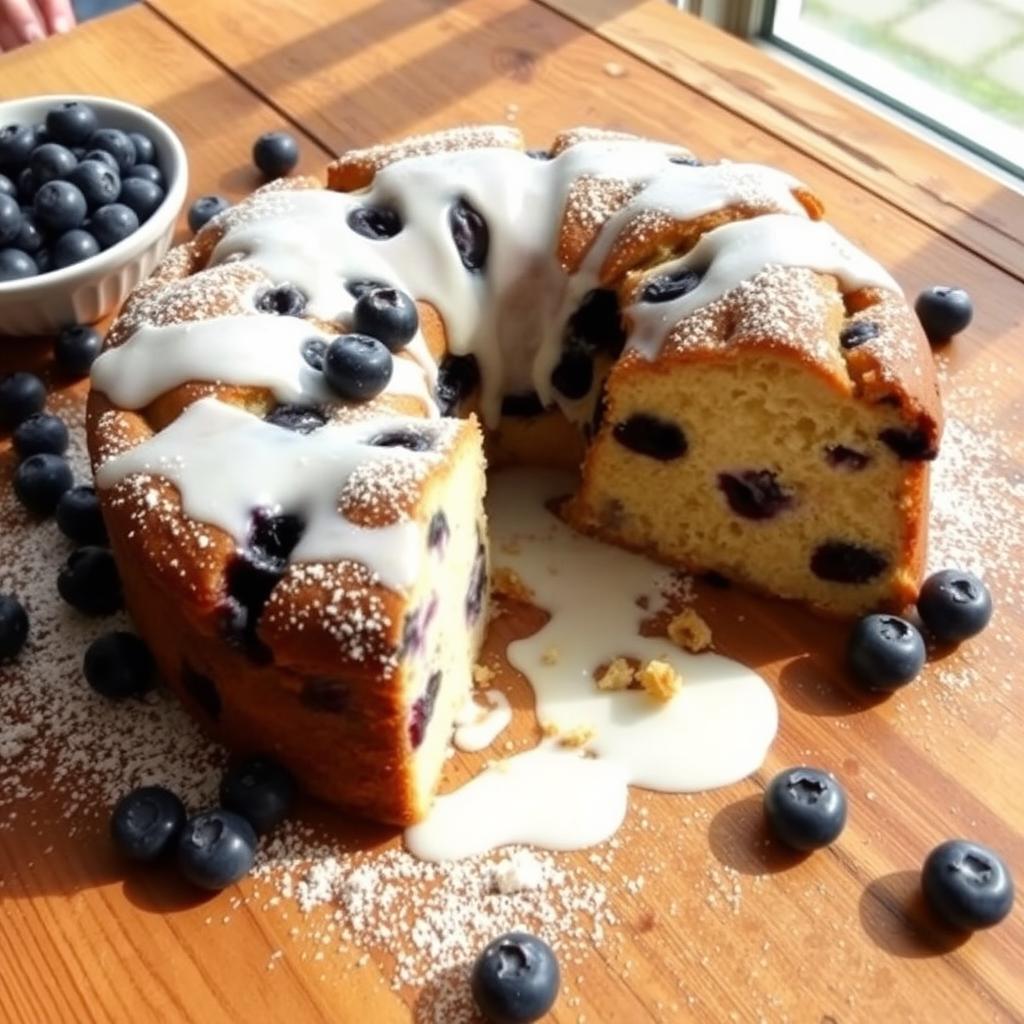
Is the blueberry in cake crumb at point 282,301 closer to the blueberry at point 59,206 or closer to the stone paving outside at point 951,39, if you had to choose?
the blueberry at point 59,206

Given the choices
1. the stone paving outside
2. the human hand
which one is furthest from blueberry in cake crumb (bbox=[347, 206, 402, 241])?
the stone paving outside

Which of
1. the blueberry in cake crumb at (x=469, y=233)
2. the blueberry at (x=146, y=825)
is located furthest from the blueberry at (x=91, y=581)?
the blueberry in cake crumb at (x=469, y=233)

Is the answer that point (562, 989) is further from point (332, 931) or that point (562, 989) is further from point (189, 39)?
point (189, 39)

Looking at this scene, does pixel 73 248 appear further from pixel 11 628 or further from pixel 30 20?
pixel 30 20

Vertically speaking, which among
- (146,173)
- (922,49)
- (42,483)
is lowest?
(922,49)

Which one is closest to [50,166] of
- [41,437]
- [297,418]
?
[41,437]

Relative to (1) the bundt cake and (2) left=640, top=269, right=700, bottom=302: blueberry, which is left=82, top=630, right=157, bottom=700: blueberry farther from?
(2) left=640, top=269, right=700, bottom=302: blueberry
